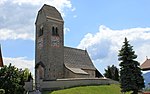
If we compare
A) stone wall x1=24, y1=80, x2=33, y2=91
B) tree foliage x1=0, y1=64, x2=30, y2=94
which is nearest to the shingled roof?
stone wall x1=24, y1=80, x2=33, y2=91

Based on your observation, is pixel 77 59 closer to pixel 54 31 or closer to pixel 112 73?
pixel 54 31

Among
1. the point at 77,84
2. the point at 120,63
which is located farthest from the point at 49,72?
the point at 120,63

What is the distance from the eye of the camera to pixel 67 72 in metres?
82.3

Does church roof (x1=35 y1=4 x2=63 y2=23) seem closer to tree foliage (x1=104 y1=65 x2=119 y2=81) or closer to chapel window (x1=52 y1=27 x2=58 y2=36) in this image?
chapel window (x1=52 y1=27 x2=58 y2=36)

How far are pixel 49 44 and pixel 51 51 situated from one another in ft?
5.74

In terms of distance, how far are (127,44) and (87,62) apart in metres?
52.3

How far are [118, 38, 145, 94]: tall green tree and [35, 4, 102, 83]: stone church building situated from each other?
37926 mm

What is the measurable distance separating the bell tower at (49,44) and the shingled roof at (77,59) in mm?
3828

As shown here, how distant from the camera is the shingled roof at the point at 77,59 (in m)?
86.6

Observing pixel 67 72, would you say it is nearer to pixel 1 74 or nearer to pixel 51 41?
pixel 51 41

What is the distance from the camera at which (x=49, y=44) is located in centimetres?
8094

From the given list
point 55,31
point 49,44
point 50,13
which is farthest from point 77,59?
point 50,13

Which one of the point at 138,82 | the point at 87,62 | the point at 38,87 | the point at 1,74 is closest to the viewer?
the point at 138,82

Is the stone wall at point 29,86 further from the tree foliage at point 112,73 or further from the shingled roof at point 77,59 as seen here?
the tree foliage at point 112,73
